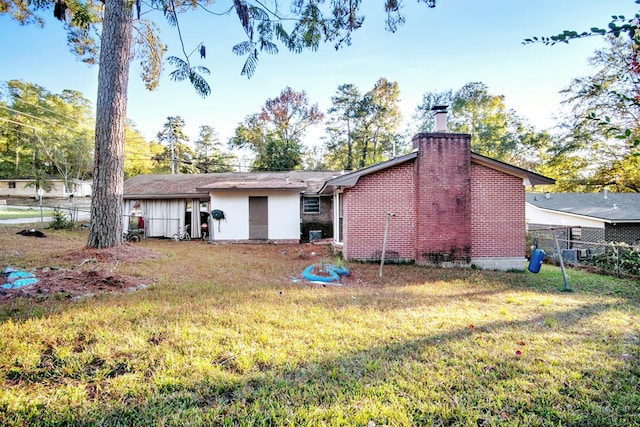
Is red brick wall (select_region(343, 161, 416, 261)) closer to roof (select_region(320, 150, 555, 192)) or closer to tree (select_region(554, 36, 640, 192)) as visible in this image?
roof (select_region(320, 150, 555, 192))

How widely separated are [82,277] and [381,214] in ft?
25.4

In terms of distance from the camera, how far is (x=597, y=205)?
18359 millimetres

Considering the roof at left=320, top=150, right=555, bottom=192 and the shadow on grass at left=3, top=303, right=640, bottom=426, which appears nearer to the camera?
the shadow on grass at left=3, top=303, right=640, bottom=426

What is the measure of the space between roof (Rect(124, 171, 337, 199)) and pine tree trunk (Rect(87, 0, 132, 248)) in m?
5.72

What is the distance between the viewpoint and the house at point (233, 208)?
602 inches

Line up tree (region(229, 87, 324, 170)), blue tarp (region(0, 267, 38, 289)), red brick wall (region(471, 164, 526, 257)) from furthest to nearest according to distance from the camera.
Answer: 1. tree (region(229, 87, 324, 170))
2. red brick wall (region(471, 164, 526, 257))
3. blue tarp (region(0, 267, 38, 289))

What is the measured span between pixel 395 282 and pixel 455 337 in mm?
3595

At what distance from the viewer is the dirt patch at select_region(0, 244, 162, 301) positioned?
16.9ft

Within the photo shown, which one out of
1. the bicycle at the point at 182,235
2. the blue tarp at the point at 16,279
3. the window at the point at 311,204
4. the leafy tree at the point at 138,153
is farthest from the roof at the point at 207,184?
the leafy tree at the point at 138,153

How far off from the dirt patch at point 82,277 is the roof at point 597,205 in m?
21.2

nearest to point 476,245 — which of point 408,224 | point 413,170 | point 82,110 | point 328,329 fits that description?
point 408,224

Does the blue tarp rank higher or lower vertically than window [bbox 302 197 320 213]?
lower

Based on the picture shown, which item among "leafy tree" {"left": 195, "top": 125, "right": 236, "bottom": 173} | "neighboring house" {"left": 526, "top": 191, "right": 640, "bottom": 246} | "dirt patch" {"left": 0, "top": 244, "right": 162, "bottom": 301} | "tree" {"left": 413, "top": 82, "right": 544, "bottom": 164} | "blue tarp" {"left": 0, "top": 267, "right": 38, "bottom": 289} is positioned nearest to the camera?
"dirt patch" {"left": 0, "top": 244, "right": 162, "bottom": 301}

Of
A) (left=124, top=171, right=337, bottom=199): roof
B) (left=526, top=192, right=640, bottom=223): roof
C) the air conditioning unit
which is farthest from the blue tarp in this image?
(left=526, top=192, right=640, bottom=223): roof
